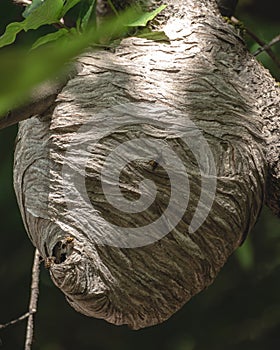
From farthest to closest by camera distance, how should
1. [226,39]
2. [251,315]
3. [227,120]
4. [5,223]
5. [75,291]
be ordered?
[251,315] < [5,223] < [226,39] < [227,120] < [75,291]

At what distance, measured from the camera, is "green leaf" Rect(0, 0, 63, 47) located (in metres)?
1.17

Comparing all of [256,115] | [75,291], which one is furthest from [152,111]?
[75,291]

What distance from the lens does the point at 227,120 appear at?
1.17 meters

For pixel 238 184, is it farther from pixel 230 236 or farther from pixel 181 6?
pixel 181 6

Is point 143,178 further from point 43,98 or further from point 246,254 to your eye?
point 246,254

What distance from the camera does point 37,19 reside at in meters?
1.21

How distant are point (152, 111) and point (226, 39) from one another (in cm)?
28

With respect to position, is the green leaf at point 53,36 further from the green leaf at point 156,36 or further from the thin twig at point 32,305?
the thin twig at point 32,305

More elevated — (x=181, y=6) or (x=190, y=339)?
(x=181, y=6)

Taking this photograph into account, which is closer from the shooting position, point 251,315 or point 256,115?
point 256,115

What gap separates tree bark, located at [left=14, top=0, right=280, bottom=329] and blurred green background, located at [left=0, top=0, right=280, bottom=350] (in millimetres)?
1108

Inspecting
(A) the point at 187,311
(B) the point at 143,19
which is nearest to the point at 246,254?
(A) the point at 187,311

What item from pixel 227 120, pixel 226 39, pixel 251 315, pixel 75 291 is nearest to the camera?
pixel 75 291

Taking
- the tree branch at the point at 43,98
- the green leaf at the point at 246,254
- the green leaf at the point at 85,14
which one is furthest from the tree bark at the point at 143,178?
the green leaf at the point at 246,254
